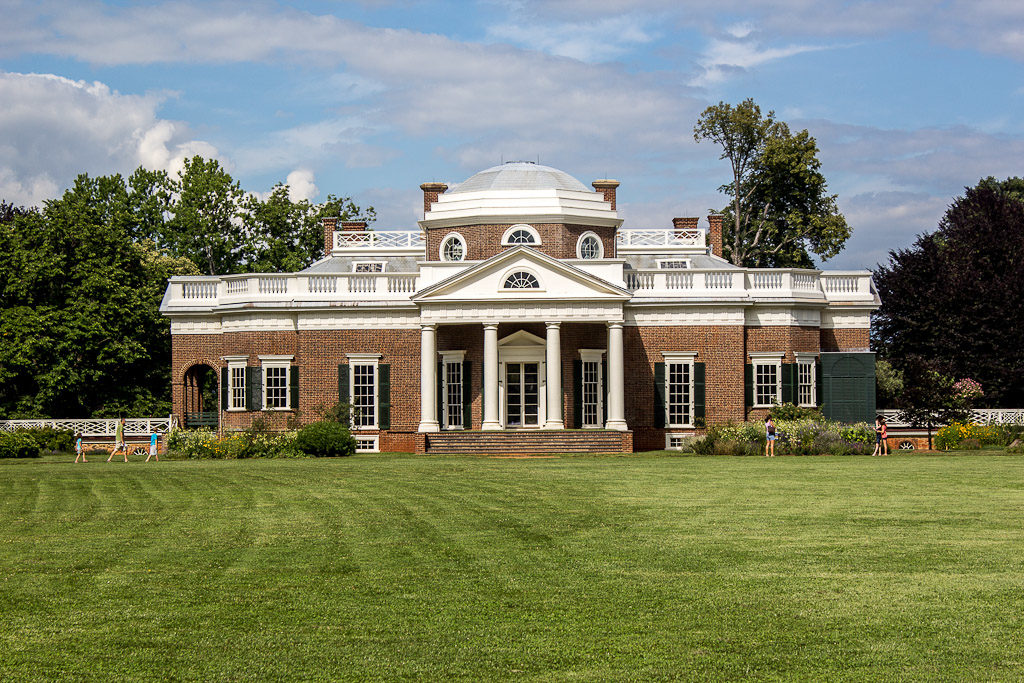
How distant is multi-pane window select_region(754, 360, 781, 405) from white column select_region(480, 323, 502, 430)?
9.57 metres

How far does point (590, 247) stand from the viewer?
42.1 meters

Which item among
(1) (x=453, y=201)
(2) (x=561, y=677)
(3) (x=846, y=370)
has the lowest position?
(2) (x=561, y=677)

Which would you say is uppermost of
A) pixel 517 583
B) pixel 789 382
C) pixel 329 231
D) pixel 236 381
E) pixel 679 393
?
pixel 329 231

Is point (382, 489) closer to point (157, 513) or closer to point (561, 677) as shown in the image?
point (157, 513)

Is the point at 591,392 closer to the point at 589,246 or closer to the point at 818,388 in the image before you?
the point at 589,246

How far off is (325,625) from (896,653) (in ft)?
16.9

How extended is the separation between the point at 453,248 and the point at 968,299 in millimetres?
21859

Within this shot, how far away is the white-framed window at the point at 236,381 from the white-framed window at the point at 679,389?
15560 millimetres

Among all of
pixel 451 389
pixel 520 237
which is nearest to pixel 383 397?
pixel 451 389

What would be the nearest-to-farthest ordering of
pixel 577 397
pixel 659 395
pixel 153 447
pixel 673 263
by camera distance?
pixel 153 447, pixel 659 395, pixel 577 397, pixel 673 263

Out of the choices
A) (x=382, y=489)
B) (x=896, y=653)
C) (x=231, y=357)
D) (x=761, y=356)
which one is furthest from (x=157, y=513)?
(x=761, y=356)

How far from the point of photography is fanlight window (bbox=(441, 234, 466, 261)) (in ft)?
137

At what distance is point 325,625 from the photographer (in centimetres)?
1052

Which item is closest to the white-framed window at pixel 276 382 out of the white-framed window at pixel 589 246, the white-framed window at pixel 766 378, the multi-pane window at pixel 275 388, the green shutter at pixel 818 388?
the multi-pane window at pixel 275 388
